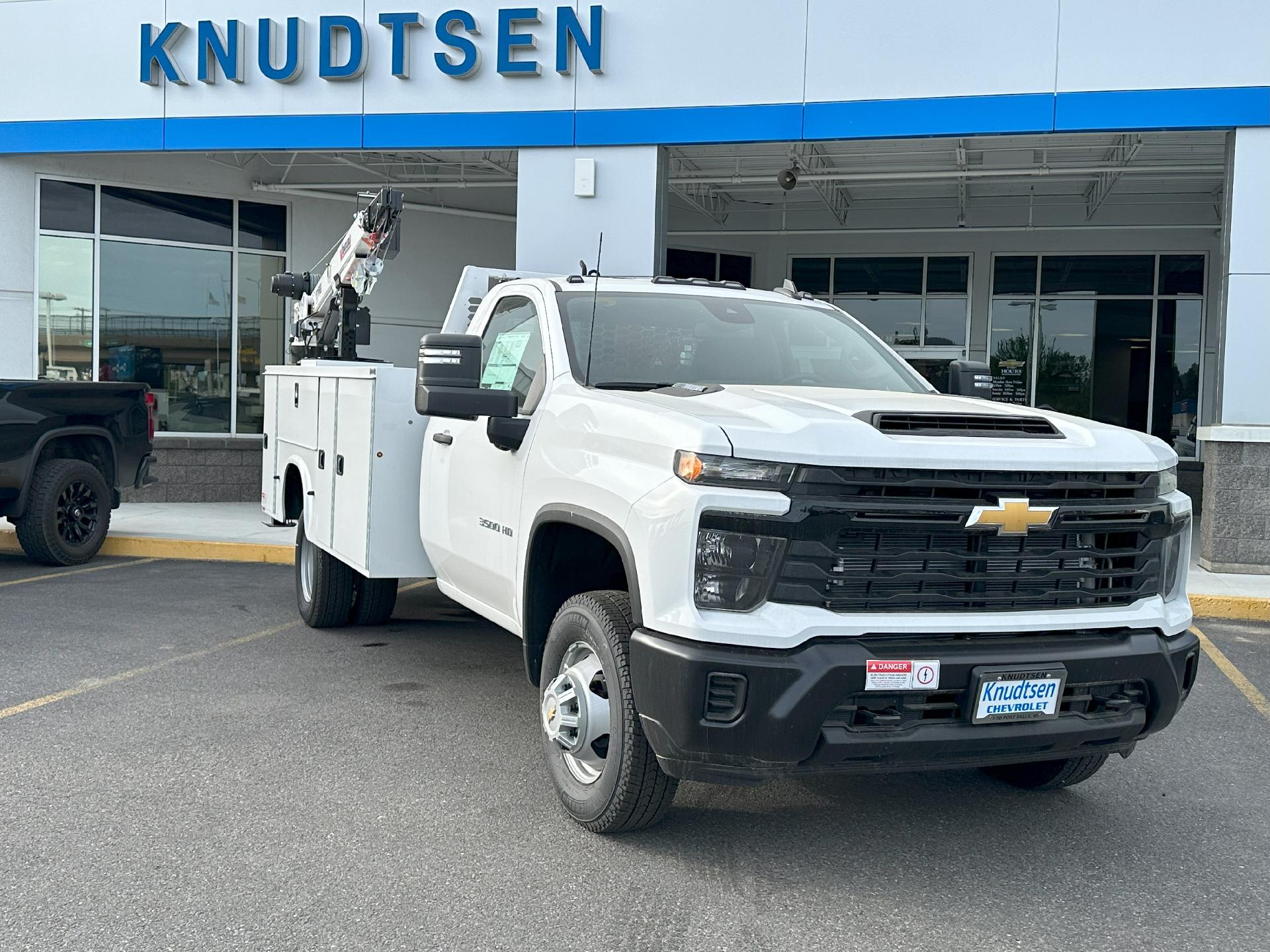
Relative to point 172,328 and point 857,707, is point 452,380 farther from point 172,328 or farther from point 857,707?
point 172,328

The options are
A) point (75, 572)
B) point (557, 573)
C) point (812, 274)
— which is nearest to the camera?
point (557, 573)

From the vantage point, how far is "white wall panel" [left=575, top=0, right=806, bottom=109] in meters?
11.6

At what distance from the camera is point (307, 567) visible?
7590 mm

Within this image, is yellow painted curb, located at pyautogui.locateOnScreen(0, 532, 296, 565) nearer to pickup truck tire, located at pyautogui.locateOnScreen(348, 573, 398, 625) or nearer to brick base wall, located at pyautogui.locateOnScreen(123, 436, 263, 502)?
pickup truck tire, located at pyautogui.locateOnScreen(348, 573, 398, 625)

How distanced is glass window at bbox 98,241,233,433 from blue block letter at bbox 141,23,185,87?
2.72 metres

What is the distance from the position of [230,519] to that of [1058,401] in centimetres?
1292

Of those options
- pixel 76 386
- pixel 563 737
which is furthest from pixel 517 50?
pixel 563 737

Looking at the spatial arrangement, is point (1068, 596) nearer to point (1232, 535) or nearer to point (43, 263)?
point (1232, 535)

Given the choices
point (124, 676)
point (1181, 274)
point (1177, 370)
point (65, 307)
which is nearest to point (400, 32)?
point (65, 307)

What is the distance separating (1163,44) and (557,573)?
9167mm

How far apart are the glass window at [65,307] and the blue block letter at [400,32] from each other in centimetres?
517

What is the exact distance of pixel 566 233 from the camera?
40.2 ft

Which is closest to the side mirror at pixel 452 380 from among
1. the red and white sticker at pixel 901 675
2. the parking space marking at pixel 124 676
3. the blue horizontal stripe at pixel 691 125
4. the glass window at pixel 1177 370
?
the red and white sticker at pixel 901 675

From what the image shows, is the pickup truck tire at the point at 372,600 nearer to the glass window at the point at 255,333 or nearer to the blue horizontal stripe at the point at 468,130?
the blue horizontal stripe at the point at 468,130
